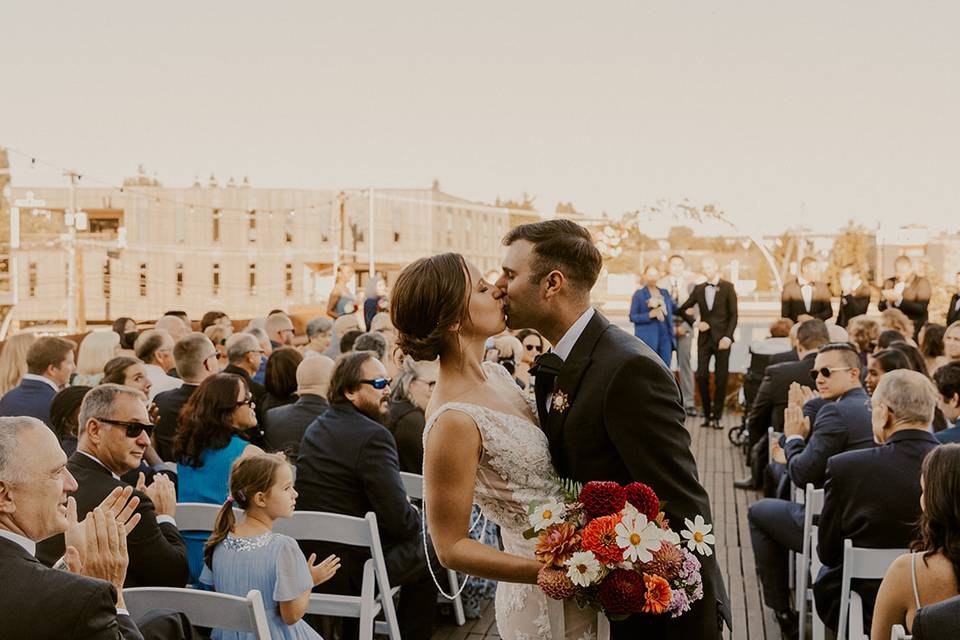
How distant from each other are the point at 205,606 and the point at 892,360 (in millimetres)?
4264

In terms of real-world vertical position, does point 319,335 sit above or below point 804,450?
above

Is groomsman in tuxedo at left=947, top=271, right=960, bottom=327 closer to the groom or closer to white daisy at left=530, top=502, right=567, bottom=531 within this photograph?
the groom

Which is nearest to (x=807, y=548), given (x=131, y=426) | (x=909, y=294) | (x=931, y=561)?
(x=931, y=561)

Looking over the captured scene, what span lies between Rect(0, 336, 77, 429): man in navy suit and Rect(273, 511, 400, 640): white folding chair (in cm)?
237

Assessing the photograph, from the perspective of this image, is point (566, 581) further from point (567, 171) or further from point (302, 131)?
point (302, 131)

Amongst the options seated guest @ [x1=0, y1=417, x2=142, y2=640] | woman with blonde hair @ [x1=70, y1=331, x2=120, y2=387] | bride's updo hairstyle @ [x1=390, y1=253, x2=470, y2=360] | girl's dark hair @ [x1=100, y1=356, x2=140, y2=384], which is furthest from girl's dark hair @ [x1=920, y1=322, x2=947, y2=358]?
seated guest @ [x1=0, y1=417, x2=142, y2=640]

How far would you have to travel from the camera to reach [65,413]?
15.6 ft

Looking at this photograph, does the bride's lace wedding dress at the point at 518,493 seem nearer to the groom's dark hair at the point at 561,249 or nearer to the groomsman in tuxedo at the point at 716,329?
the groom's dark hair at the point at 561,249

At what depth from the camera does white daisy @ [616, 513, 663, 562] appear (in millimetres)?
1950

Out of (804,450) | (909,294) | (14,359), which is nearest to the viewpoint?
(804,450)

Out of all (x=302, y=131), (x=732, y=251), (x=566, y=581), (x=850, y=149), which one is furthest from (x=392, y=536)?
(x=302, y=131)

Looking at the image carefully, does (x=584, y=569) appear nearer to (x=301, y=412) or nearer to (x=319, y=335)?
(x=301, y=412)

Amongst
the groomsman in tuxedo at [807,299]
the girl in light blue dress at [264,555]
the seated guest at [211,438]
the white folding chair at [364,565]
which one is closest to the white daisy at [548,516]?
the girl in light blue dress at [264,555]

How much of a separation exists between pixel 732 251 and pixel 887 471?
3300 cm
